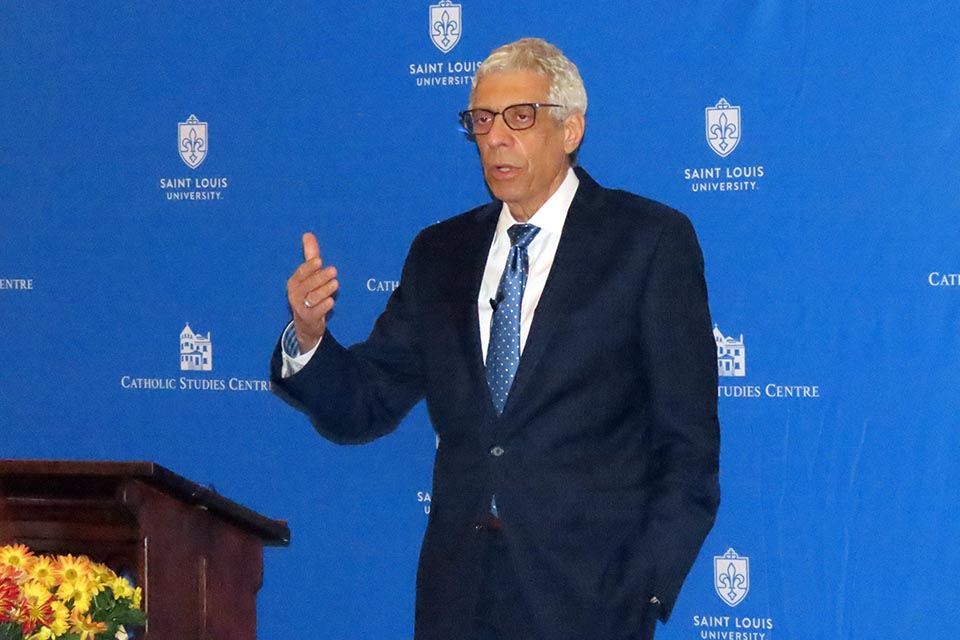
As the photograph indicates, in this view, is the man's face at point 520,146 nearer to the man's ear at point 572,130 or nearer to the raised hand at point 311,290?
the man's ear at point 572,130

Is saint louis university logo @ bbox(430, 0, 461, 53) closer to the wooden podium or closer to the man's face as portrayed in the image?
the man's face

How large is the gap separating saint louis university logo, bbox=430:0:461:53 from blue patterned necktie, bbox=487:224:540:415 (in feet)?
4.52

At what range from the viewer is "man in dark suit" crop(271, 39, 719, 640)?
255 centimetres

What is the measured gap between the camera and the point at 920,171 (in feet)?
11.0

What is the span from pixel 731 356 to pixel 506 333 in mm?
1139

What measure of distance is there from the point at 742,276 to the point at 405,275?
108cm

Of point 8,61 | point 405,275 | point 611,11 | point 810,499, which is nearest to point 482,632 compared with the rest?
point 405,275

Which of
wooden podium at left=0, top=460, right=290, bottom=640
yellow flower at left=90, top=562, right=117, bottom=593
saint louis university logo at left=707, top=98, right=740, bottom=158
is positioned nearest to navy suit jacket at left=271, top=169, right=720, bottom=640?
wooden podium at left=0, top=460, right=290, bottom=640

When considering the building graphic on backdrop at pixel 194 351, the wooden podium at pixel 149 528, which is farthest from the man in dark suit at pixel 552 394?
the building graphic on backdrop at pixel 194 351

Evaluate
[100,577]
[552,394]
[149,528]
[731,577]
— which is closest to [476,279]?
[552,394]

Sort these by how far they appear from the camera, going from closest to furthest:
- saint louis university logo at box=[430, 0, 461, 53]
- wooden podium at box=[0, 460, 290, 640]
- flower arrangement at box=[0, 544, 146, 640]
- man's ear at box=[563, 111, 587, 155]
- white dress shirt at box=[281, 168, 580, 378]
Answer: flower arrangement at box=[0, 544, 146, 640], wooden podium at box=[0, 460, 290, 640], white dress shirt at box=[281, 168, 580, 378], man's ear at box=[563, 111, 587, 155], saint louis university logo at box=[430, 0, 461, 53]

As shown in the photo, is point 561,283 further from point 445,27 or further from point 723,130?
point 445,27

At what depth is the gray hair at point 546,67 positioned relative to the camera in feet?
9.11

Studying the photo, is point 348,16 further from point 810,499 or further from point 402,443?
point 810,499
